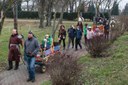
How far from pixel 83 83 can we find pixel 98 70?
2.27 m

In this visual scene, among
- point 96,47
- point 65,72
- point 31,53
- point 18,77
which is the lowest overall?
point 18,77

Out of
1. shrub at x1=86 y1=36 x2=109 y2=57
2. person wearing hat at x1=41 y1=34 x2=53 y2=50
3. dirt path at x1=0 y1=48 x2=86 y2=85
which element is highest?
person wearing hat at x1=41 y1=34 x2=53 y2=50

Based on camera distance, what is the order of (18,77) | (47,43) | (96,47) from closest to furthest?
(18,77) → (47,43) → (96,47)

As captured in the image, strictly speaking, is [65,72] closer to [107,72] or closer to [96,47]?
[107,72]

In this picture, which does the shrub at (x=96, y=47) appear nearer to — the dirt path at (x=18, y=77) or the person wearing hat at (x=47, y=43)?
the person wearing hat at (x=47, y=43)

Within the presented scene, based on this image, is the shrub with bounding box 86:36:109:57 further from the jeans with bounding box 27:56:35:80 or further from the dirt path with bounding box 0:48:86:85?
the jeans with bounding box 27:56:35:80

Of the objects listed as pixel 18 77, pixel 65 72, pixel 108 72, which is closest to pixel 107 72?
pixel 108 72

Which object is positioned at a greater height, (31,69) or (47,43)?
(47,43)

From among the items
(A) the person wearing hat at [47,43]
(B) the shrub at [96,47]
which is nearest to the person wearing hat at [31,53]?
(A) the person wearing hat at [47,43]

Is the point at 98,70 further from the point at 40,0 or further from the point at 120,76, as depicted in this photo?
the point at 40,0

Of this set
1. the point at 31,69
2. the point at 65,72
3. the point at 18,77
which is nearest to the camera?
the point at 65,72

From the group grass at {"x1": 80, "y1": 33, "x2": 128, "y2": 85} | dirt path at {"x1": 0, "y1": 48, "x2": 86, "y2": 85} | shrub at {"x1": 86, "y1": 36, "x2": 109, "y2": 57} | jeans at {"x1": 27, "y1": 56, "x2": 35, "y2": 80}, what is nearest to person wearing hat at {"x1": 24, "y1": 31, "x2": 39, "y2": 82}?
jeans at {"x1": 27, "y1": 56, "x2": 35, "y2": 80}

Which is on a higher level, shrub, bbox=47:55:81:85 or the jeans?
shrub, bbox=47:55:81:85

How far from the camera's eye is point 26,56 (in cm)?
1404
